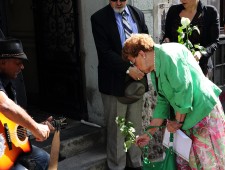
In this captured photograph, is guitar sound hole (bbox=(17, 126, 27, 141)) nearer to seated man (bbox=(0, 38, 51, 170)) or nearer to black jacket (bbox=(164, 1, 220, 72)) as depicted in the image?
seated man (bbox=(0, 38, 51, 170))

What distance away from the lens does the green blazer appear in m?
3.15

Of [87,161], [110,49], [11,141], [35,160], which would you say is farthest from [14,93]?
[87,161]

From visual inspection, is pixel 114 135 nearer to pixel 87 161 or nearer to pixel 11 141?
pixel 87 161

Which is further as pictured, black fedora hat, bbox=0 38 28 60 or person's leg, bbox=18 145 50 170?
person's leg, bbox=18 145 50 170

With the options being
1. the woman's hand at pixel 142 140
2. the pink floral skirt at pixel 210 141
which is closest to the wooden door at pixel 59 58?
the woman's hand at pixel 142 140

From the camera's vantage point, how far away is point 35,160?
3.75 metres

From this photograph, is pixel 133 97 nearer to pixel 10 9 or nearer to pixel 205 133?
pixel 205 133

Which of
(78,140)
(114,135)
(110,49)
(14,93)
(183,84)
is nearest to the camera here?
(183,84)

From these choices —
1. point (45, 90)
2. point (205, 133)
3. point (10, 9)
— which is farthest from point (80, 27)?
point (205, 133)

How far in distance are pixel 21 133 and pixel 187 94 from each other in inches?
55.9

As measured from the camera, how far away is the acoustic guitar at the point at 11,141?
3371 millimetres

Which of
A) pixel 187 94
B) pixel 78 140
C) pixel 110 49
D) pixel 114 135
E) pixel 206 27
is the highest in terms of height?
pixel 206 27

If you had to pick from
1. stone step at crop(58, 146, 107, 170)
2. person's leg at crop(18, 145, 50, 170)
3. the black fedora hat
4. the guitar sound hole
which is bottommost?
stone step at crop(58, 146, 107, 170)

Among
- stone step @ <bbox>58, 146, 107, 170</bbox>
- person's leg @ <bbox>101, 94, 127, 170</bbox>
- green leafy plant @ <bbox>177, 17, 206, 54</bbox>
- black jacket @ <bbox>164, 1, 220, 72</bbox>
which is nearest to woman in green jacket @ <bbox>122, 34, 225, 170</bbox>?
green leafy plant @ <bbox>177, 17, 206, 54</bbox>
